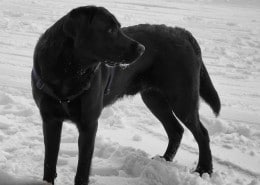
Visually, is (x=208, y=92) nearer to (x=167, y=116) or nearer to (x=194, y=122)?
(x=194, y=122)

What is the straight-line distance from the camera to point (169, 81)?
3799 millimetres

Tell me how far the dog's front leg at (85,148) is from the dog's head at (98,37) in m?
0.55

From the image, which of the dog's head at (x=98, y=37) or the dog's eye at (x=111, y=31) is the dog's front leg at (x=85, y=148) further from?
the dog's eye at (x=111, y=31)

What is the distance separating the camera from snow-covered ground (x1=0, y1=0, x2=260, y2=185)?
11.6ft

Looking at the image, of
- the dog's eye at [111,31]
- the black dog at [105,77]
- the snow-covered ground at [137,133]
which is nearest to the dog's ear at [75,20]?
the black dog at [105,77]

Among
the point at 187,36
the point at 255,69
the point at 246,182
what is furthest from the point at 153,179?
the point at 255,69

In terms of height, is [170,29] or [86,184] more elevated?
[170,29]

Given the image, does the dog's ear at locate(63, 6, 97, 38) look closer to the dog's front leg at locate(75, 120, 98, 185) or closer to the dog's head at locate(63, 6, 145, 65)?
the dog's head at locate(63, 6, 145, 65)

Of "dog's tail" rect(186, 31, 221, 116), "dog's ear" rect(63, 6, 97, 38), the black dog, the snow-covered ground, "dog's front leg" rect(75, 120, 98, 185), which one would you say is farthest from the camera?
"dog's tail" rect(186, 31, 221, 116)

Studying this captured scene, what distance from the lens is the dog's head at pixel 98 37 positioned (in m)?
2.78

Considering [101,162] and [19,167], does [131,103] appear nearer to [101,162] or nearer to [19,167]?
[101,162]

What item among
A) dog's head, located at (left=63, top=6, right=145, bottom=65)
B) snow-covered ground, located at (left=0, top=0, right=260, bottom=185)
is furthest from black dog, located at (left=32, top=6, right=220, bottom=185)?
snow-covered ground, located at (left=0, top=0, right=260, bottom=185)

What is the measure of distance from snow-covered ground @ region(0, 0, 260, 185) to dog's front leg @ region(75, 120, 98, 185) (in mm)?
219

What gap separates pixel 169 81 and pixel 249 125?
1.56 m
